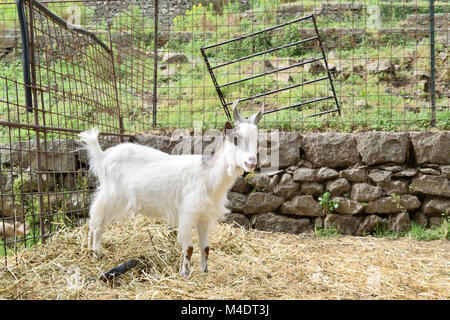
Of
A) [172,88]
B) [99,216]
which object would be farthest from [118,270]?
[172,88]

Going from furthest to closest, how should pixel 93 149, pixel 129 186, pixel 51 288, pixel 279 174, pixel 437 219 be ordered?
pixel 279 174 < pixel 437 219 < pixel 93 149 < pixel 129 186 < pixel 51 288

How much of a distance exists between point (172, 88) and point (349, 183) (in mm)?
5356

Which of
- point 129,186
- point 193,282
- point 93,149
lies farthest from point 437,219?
point 93,149

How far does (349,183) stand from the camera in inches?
219

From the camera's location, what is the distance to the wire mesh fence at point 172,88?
4711 mm

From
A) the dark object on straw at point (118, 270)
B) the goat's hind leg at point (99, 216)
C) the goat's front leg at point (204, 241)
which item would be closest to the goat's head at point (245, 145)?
the goat's front leg at point (204, 241)

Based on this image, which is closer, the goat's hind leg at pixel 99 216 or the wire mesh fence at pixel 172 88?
the goat's hind leg at pixel 99 216

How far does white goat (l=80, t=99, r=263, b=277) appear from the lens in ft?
11.6

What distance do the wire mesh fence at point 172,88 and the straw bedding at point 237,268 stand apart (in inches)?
16.6

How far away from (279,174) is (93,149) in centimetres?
264

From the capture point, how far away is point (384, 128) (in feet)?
18.7

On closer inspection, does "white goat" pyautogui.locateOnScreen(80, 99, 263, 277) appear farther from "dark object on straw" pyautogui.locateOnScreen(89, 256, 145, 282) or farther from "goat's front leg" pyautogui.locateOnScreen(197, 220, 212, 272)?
"dark object on straw" pyautogui.locateOnScreen(89, 256, 145, 282)

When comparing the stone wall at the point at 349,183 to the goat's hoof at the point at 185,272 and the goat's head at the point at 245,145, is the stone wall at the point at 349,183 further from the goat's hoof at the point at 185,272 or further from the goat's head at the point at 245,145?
the goat's head at the point at 245,145

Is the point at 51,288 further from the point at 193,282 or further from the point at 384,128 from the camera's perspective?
the point at 384,128
